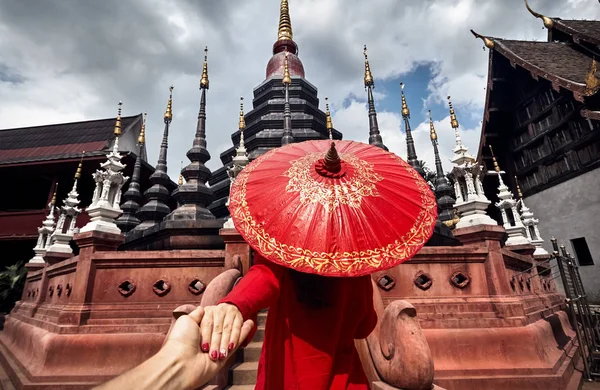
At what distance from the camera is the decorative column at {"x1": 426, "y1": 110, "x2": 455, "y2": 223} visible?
11713mm

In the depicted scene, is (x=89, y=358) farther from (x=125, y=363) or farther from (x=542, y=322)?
(x=542, y=322)

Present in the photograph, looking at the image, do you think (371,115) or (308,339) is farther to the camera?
(371,115)

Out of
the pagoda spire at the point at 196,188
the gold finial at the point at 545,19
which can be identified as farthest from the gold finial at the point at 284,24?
the gold finial at the point at 545,19

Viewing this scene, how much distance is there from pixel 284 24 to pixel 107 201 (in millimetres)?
15008

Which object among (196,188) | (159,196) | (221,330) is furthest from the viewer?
(159,196)

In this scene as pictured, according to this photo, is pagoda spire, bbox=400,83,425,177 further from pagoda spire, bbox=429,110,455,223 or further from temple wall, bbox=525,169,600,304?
temple wall, bbox=525,169,600,304

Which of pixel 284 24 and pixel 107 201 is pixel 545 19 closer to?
pixel 284 24

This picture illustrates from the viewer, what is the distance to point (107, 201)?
18.6ft

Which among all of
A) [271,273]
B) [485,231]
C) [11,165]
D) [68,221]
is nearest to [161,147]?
[68,221]

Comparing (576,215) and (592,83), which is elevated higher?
(592,83)

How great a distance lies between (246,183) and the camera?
5.37ft

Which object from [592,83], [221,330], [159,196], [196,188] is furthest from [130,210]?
[592,83]

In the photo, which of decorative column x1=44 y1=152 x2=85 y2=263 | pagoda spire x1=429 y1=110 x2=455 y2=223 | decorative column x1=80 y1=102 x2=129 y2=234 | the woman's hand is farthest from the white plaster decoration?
pagoda spire x1=429 y1=110 x2=455 y2=223

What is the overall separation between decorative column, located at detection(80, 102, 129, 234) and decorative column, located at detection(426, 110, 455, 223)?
10.1m
